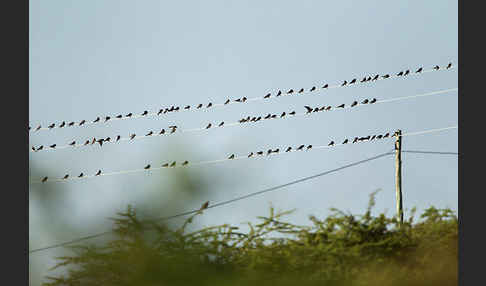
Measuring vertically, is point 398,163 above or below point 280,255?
above

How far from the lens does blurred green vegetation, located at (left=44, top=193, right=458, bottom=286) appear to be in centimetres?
461

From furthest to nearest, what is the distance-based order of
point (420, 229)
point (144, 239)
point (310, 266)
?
point (420, 229) → point (310, 266) → point (144, 239)

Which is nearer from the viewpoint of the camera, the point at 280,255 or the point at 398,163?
the point at 280,255

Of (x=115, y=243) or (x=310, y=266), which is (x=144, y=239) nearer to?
(x=115, y=243)

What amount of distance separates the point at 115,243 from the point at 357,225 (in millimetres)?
3303

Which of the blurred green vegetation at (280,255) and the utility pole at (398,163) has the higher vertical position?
the utility pole at (398,163)

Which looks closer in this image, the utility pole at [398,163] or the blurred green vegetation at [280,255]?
the blurred green vegetation at [280,255]

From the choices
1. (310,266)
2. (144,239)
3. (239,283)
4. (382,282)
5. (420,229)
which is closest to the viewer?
(239,283)

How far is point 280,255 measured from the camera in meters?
6.75

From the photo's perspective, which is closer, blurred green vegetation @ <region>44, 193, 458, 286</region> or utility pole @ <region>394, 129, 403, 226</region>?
blurred green vegetation @ <region>44, 193, 458, 286</region>

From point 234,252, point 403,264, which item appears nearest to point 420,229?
point 403,264

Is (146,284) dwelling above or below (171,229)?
below

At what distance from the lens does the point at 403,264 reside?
732 cm

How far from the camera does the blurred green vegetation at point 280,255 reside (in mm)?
4613
